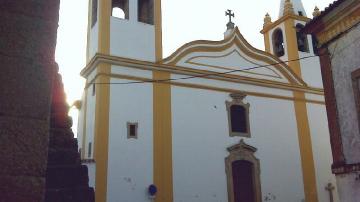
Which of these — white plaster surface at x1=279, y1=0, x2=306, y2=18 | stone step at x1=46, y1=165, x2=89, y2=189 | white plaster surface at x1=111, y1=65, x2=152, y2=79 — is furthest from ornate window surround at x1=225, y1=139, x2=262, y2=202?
stone step at x1=46, y1=165, x2=89, y2=189

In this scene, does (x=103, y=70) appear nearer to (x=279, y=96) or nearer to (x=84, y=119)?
(x=84, y=119)

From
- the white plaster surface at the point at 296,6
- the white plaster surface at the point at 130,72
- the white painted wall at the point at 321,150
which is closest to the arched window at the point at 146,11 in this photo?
the white plaster surface at the point at 130,72

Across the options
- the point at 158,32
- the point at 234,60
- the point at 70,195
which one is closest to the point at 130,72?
the point at 158,32

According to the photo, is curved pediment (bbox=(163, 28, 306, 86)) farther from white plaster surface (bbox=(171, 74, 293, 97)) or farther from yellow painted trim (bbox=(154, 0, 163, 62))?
white plaster surface (bbox=(171, 74, 293, 97))

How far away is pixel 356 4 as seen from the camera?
24.8ft

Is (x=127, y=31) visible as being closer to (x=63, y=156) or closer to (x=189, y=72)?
(x=189, y=72)

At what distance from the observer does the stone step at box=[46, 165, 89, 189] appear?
339cm

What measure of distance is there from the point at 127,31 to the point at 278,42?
806cm

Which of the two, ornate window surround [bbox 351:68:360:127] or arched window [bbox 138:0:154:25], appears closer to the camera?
ornate window surround [bbox 351:68:360:127]

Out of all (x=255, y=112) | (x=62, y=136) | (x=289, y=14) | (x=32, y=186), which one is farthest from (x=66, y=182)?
(x=289, y=14)

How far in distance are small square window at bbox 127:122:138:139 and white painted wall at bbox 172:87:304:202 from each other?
4.37 ft

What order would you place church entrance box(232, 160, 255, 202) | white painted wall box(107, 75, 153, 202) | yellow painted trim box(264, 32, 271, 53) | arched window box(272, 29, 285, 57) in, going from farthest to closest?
yellow painted trim box(264, 32, 271, 53) → arched window box(272, 29, 285, 57) → church entrance box(232, 160, 255, 202) → white painted wall box(107, 75, 153, 202)

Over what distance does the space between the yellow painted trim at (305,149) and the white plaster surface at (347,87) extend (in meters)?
7.15

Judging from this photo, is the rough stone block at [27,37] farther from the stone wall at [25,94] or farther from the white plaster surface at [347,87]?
the white plaster surface at [347,87]
